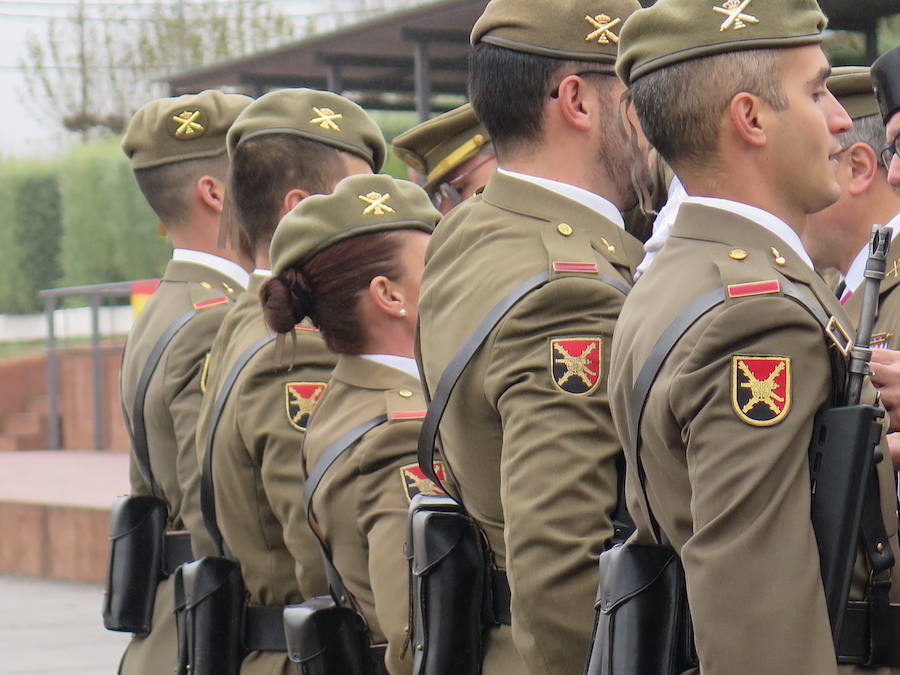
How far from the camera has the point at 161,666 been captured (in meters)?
4.05

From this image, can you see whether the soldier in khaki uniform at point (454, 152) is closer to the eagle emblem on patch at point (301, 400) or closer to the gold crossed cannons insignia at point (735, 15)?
the eagle emblem on patch at point (301, 400)

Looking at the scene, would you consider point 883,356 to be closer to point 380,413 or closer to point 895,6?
point 380,413

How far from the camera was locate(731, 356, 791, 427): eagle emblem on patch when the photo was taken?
1.92 m

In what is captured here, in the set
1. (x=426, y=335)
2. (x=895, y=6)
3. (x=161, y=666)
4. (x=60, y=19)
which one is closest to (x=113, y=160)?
(x=895, y=6)

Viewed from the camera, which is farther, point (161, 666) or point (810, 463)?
point (161, 666)

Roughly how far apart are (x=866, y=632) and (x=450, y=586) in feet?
3.01

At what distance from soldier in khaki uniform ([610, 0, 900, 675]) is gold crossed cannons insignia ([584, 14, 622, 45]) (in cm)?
51

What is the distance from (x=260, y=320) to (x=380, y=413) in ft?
1.87

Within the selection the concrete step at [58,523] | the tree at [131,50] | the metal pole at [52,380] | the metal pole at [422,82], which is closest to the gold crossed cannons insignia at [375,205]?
the concrete step at [58,523]

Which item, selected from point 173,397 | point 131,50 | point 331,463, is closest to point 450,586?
point 331,463

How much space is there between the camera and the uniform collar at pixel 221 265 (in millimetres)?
4273

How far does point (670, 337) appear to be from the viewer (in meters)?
2.03

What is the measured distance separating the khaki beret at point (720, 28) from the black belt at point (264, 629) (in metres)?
1.79

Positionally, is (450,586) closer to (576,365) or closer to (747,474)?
(576,365)
